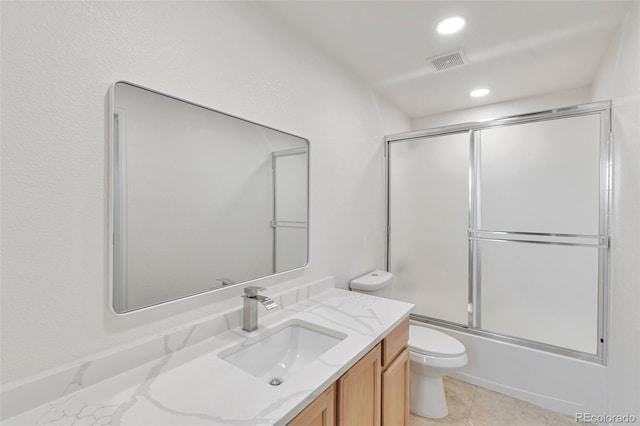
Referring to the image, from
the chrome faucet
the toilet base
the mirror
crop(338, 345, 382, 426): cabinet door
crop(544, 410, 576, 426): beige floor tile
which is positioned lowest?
crop(544, 410, 576, 426): beige floor tile

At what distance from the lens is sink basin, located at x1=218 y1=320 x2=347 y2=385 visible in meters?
1.18

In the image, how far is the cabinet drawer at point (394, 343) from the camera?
4.41 ft

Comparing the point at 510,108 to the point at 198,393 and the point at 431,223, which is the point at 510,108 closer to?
the point at 431,223

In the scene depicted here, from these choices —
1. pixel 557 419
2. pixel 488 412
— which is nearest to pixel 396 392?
pixel 488 412

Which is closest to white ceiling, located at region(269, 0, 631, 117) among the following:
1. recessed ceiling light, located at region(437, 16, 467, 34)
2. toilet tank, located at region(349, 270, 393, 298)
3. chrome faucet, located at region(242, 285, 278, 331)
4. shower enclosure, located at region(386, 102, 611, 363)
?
recessed ceiling light, located at region(437, 16, 467, 34)

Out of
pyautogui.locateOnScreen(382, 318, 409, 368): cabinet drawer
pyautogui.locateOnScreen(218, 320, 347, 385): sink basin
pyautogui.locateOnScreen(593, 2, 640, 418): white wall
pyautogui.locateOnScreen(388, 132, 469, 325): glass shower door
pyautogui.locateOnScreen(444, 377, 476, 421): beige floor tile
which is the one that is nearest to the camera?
pyautogui.locateOnScreen(218, 320, 347, 385): sink basin

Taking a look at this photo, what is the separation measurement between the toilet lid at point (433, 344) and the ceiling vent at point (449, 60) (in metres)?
2.01

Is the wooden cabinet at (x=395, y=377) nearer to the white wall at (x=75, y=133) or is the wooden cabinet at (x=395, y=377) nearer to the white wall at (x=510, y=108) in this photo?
the white wall at (x=75, y=133)

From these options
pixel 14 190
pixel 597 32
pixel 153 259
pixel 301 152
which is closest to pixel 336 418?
pixel 153 259

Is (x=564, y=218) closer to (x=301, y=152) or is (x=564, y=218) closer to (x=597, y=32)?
(x=597, y=32)

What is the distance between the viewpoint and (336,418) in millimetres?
1026

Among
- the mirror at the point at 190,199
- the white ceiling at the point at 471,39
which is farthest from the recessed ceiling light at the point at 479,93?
the mirror at the point at 190,199

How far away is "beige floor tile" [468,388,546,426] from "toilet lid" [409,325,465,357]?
0.46 metres

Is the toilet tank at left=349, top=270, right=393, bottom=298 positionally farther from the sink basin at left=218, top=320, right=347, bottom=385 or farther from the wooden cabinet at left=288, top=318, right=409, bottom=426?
the sink basin at left=218, top=320, right=347, bottom=385
